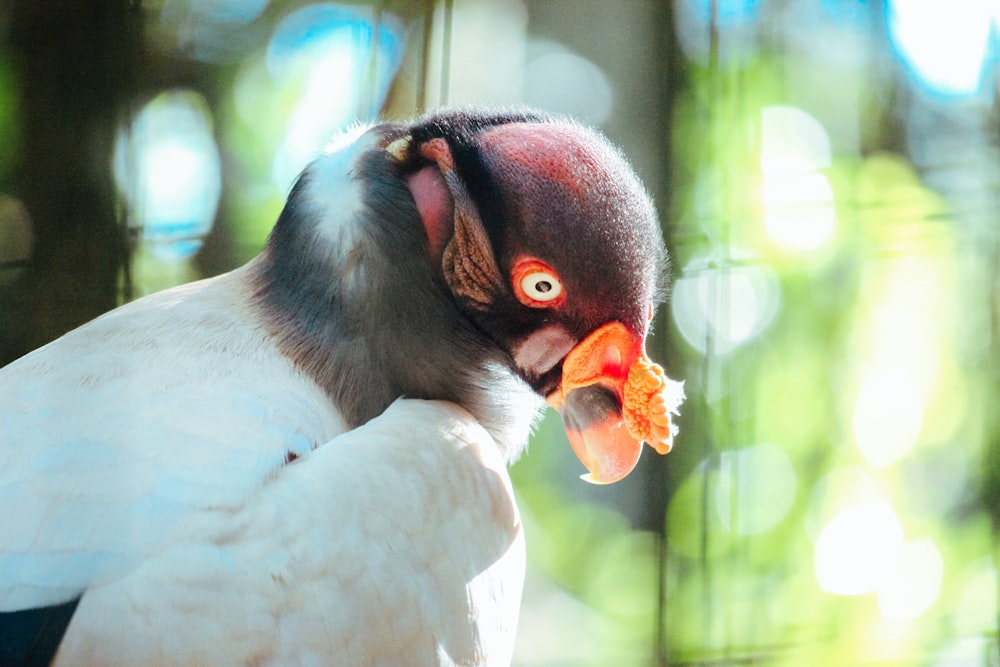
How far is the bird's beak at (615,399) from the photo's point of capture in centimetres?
146

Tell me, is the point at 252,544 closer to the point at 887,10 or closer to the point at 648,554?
the point at 648,554

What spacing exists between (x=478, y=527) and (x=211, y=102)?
974mm

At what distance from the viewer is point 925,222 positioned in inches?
110

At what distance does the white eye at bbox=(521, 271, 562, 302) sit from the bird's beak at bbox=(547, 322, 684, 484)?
0.08 metres

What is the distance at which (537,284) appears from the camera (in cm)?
147

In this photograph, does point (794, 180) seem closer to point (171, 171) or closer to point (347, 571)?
point (171, 171)

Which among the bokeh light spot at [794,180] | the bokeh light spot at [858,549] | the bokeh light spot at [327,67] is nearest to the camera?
the bokeh light spot at [327,67]

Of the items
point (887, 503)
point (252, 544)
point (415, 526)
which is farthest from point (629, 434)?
point (887, 503)

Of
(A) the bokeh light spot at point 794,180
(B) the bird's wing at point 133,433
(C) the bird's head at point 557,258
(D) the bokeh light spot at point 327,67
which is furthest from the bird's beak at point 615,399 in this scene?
(A) the bokeh light spot at point 794,180

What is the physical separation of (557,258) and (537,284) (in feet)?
0.18

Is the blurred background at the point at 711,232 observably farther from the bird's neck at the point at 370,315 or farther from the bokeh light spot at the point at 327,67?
the bird's neck at the point at 370,315

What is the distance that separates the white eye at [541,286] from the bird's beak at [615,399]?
8 centimetres

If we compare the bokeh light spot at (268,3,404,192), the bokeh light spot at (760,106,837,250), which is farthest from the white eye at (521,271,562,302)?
the bokeh light spot at (760,106,837,250)

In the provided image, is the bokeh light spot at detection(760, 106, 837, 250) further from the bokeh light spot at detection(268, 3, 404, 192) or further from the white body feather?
the white body feather
